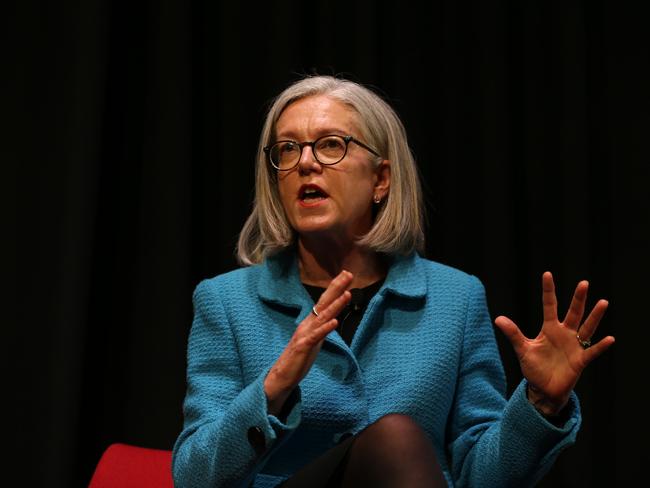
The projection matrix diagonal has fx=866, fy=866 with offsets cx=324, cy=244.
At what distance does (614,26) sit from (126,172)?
4.77ft

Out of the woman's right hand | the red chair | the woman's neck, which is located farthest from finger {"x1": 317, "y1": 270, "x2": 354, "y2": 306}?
the red chair

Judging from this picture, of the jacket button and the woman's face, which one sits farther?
the woman's face

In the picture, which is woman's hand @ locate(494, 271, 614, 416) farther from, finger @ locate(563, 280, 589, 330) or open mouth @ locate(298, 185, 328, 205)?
open mouth @ locate(298, 185, 328, 205)

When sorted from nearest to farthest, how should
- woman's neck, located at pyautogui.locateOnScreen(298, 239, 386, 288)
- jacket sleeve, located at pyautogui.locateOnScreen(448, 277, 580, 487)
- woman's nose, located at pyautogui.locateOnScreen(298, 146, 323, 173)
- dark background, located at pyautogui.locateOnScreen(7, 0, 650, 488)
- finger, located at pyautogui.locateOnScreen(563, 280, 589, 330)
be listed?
finger, located at pyautogui.locateOnScreen(563, 280, 589, 330), jacket sleeve, located at pyautogui.locateOnScreen(448, 277, 580, 487), woman's nose, located at pyautogui.locateOnScreen(298, 146, 323, 173), woman's neck, located at pyautogui.locateOnScreen(298, 239, 386, 288), dark background, located at pyautogui.locateOnScreen(7, 0, 650, 488)

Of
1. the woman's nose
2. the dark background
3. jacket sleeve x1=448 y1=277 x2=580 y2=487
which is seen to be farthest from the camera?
the dark background

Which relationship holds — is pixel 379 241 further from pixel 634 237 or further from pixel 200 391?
pixel 634 237

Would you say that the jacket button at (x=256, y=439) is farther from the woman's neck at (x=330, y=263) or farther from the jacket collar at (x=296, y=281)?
the woman's neck at (x=330, y=263)

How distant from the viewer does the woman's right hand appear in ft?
4.59

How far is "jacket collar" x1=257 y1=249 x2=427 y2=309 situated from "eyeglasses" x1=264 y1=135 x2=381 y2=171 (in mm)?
208

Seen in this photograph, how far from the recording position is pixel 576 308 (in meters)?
1.41

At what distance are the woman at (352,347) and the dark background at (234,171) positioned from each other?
567 mm

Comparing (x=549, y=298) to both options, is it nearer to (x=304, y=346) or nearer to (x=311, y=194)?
(x=304, y=346)

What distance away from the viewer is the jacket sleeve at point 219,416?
4.66ft

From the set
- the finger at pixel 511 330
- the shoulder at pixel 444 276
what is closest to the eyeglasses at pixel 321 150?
the shoulder at pixel 444 276
